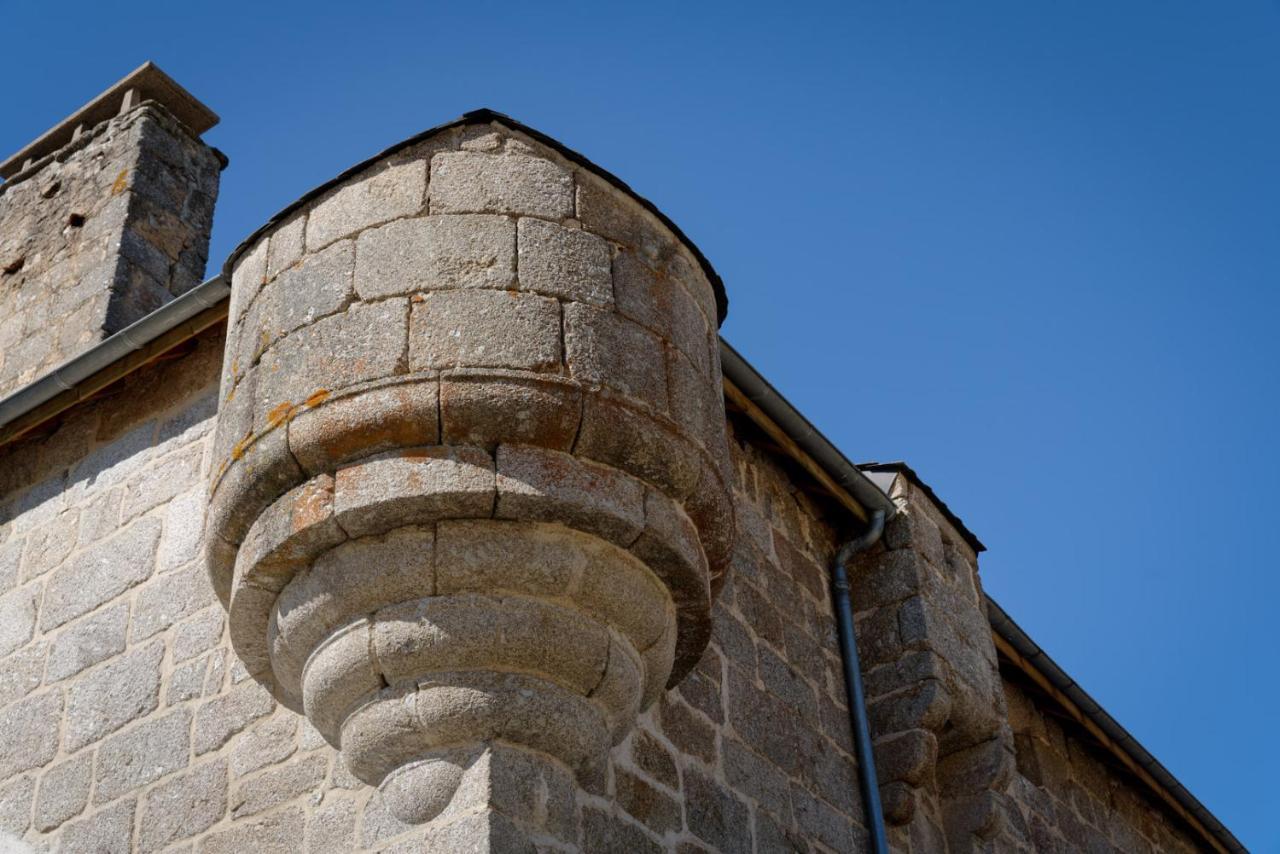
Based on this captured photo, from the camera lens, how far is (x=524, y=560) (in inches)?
142

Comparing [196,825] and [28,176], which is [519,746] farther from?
[28,176]

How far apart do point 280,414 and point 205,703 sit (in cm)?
119

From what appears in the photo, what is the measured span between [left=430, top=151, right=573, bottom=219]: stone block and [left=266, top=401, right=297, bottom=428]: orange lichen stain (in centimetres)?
61

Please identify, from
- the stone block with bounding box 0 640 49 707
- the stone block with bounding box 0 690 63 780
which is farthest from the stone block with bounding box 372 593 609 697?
the stone block with bounding box 0 640 49 707

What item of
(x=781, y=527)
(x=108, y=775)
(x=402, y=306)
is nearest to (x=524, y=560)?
(x=402, y=306)

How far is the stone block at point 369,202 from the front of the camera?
401cm

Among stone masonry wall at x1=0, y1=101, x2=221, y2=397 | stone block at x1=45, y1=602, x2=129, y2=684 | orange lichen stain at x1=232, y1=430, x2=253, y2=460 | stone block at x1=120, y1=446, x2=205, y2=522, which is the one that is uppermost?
stone masonry wall at x1=0, y1=101, x2=221, y2=397

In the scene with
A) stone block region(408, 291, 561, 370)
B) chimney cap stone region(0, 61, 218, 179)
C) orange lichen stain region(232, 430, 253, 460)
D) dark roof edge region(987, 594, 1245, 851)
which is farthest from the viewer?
chimney cap stone region(0, 61, 218, 179)

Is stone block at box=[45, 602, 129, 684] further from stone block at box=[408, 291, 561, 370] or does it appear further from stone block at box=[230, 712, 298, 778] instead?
stone block at box=[408, 291, 561, 370]

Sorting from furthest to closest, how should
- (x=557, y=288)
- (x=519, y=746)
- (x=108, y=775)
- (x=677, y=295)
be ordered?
(x=108, y=775), (x=677, y=295), (x=557, y=288), (x=519, y=746)

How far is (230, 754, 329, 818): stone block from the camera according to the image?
412 cm

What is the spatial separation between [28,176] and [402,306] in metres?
5.15

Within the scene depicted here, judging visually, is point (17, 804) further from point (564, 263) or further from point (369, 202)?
point (564, 263)

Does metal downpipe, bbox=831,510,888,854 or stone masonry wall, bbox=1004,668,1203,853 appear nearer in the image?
metal downpipe, bbox=831,510,888,854
